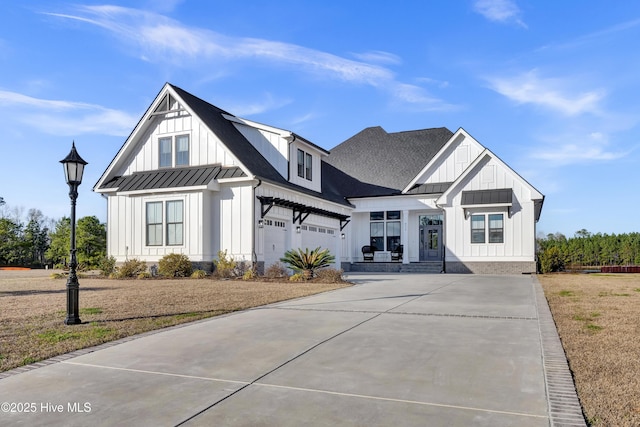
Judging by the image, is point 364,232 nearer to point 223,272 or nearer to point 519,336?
point 223,272

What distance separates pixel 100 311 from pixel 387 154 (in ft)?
81.8

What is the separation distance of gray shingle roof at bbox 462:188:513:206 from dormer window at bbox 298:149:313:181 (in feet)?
27.8

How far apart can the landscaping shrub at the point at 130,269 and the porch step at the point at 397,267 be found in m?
13.1

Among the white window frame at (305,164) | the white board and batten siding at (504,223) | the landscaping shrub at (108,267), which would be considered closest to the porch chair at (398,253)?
the white board and batten siding at (504,223)

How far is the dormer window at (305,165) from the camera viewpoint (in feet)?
82.4

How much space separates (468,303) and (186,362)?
7434mm

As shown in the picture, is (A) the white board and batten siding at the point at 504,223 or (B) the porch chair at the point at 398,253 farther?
(B) the porch chair at the point at 398,253

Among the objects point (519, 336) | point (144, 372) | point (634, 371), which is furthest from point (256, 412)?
point (519, 336)

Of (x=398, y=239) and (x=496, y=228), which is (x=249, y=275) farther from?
(x=496, y=228)

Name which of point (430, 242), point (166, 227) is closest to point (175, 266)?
point (166, 227)

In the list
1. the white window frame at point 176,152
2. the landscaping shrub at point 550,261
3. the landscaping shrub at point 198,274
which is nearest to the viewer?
the landscaping shrub at point 198,274

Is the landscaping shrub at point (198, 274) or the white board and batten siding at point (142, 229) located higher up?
the white board and batten siding at point (142, 229)

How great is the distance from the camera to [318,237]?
25922 millimetres

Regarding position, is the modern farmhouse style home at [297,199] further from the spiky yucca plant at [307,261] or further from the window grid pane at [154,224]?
the spiky yucca plant at [307,261]
